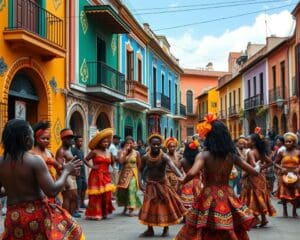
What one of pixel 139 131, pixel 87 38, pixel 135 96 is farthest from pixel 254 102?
pixel 87 38

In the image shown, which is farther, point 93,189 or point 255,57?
point 255,57

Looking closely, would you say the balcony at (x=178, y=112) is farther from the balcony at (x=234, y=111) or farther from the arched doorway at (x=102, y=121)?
the arched doorway at (x=102, y=121)

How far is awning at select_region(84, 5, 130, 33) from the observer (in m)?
18.8

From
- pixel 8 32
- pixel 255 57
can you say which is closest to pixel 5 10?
pixel 8 32

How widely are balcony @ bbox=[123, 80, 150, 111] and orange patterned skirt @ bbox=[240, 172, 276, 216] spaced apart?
14600 millimetres

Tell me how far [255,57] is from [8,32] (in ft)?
100

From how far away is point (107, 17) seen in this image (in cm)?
1966

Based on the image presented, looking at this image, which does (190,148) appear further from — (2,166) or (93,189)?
(2,166)

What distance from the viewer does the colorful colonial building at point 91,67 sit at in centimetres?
1752

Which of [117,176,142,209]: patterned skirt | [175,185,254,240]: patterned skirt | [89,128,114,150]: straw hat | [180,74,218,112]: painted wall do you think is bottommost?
[117,176,142,209]: patterned skirt

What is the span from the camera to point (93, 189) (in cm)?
1133

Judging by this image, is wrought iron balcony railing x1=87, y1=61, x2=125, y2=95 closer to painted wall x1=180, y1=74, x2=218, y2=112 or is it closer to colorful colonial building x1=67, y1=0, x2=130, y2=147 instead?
colorful colonial building x1=67, y1=0, x2=130, y2=147

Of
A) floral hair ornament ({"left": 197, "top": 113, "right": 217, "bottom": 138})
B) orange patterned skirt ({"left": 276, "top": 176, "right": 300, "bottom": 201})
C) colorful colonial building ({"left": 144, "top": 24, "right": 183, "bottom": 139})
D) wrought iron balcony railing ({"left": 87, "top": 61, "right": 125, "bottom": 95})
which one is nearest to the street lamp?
colorful colonial building ({"left": 144, "top": 24, "right": 183, "bottom": 139})

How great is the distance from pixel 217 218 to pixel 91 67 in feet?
44.9
